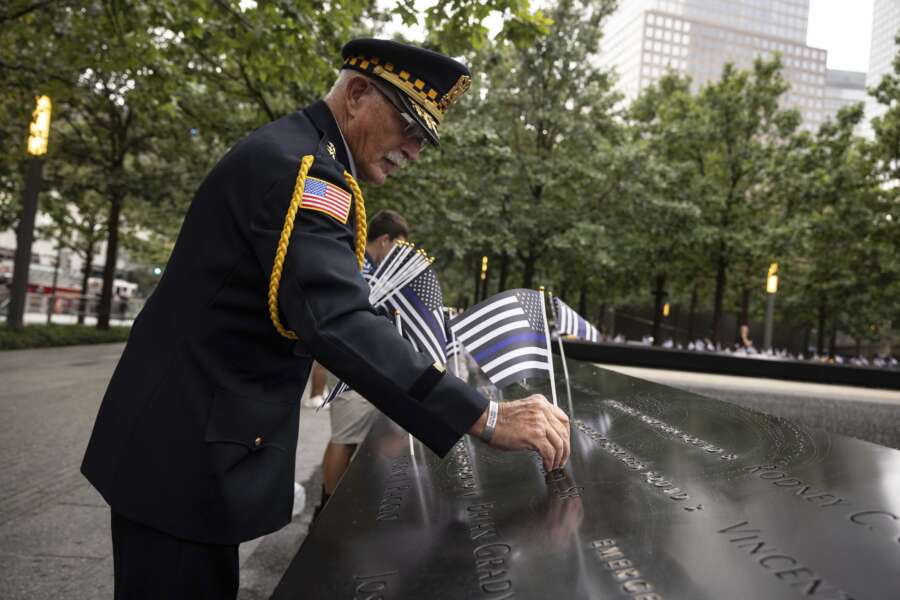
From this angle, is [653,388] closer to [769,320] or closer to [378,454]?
[378,454]

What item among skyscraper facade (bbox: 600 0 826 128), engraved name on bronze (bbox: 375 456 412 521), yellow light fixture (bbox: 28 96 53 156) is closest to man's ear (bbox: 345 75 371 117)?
engraved name on bronze (bbox: 375 456 412 521)

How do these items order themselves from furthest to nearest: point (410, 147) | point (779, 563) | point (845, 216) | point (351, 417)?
point (845, 216) → point (351, 417) → point (410, 147) → point (779, 563)

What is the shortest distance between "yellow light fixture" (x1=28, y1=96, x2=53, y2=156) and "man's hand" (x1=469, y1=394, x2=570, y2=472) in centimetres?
1300

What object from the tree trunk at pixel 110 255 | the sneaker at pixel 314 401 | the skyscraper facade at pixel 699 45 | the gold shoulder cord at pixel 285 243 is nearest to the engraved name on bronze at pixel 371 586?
the gold shoulder cord at pixel 285 243

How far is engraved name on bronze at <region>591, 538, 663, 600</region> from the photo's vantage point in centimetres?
140

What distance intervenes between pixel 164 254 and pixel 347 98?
38.6m

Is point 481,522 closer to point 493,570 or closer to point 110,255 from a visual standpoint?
point 493,570

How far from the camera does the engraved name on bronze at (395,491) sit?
2.03 m

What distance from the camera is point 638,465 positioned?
8.05ft

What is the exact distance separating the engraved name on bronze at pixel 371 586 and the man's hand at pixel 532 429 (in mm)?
424

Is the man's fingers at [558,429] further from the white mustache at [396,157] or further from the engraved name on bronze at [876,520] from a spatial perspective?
the white mustache at [396,157]

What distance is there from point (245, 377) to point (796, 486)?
1749 millimetres

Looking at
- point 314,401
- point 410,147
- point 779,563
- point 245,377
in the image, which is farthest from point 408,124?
point 314,401

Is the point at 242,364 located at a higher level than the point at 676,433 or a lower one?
higher
